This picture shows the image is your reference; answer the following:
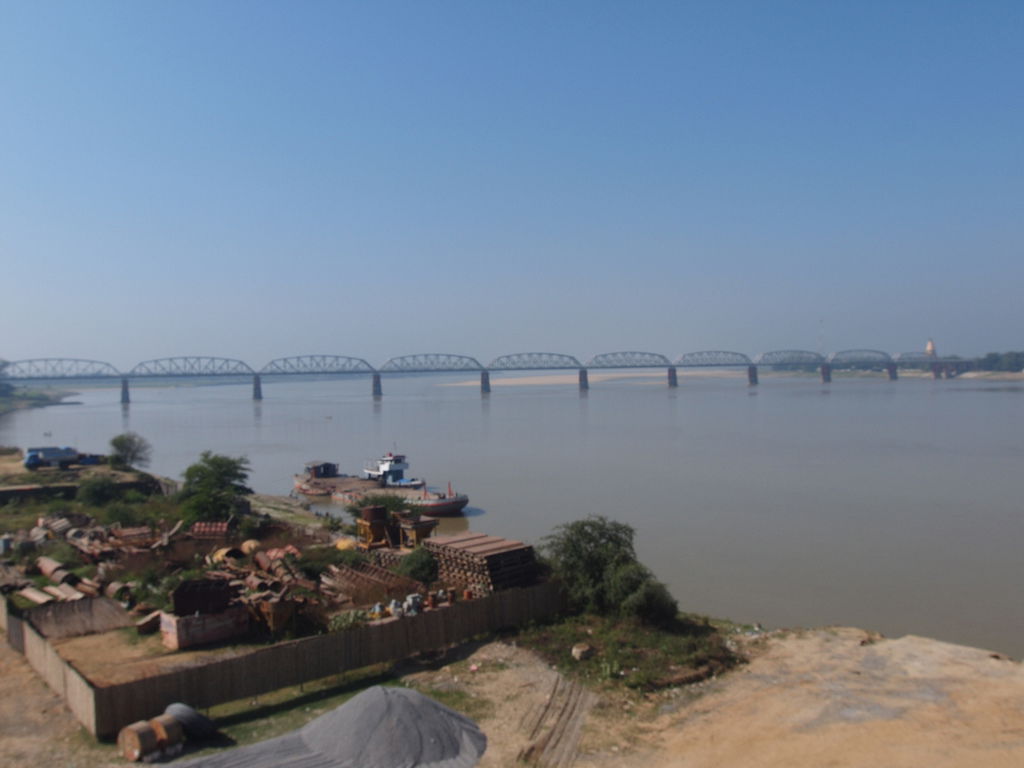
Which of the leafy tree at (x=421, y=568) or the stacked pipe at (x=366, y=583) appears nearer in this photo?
the stacked pipe at (x=366, y=583)

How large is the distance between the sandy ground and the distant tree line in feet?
458

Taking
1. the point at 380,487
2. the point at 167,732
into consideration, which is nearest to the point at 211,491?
the point at 380,487

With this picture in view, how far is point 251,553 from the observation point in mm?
14188

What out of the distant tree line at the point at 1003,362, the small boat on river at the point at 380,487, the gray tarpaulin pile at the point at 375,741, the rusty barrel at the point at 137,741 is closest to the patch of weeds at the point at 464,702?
the gray tarpaulin pile at the point at 375,741

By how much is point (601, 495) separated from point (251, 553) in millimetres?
13373

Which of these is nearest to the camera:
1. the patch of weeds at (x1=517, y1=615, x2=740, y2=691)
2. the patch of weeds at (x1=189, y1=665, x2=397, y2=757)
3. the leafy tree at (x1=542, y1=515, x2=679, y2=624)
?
the patch of weeds at (x1=189, y1=665, x2=397, y2=757)

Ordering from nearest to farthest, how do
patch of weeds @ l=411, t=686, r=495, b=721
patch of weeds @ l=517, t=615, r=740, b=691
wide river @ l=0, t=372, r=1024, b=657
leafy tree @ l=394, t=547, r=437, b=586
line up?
patch of weeds @ l=411, t=686, r=495, b=721 → patch of weeds @ l=517, t=615, r=740, b=691 → leafy tree @ l=394, t=547, r=437, b=586 → wide river @ l=0, t=372, r=1024, b=657

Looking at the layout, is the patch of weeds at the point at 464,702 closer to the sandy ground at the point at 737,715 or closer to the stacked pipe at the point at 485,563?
the sandy ground at the point at 737,715

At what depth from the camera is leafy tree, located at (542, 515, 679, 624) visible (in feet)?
33.0

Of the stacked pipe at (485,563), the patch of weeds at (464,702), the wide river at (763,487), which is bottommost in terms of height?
the wide river at (763,487)

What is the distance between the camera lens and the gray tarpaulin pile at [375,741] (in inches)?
254

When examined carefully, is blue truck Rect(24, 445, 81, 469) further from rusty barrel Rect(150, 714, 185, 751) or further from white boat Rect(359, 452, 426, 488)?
rusty barrel Rect(150, 714, 185, 751)

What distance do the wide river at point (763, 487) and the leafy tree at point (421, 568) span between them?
4444 millimetres

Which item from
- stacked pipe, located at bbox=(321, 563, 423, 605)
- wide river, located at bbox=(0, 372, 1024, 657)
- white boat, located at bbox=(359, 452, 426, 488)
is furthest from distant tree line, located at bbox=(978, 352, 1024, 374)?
stacked pipe, located at bbox=(321, 563, 423, 605)
